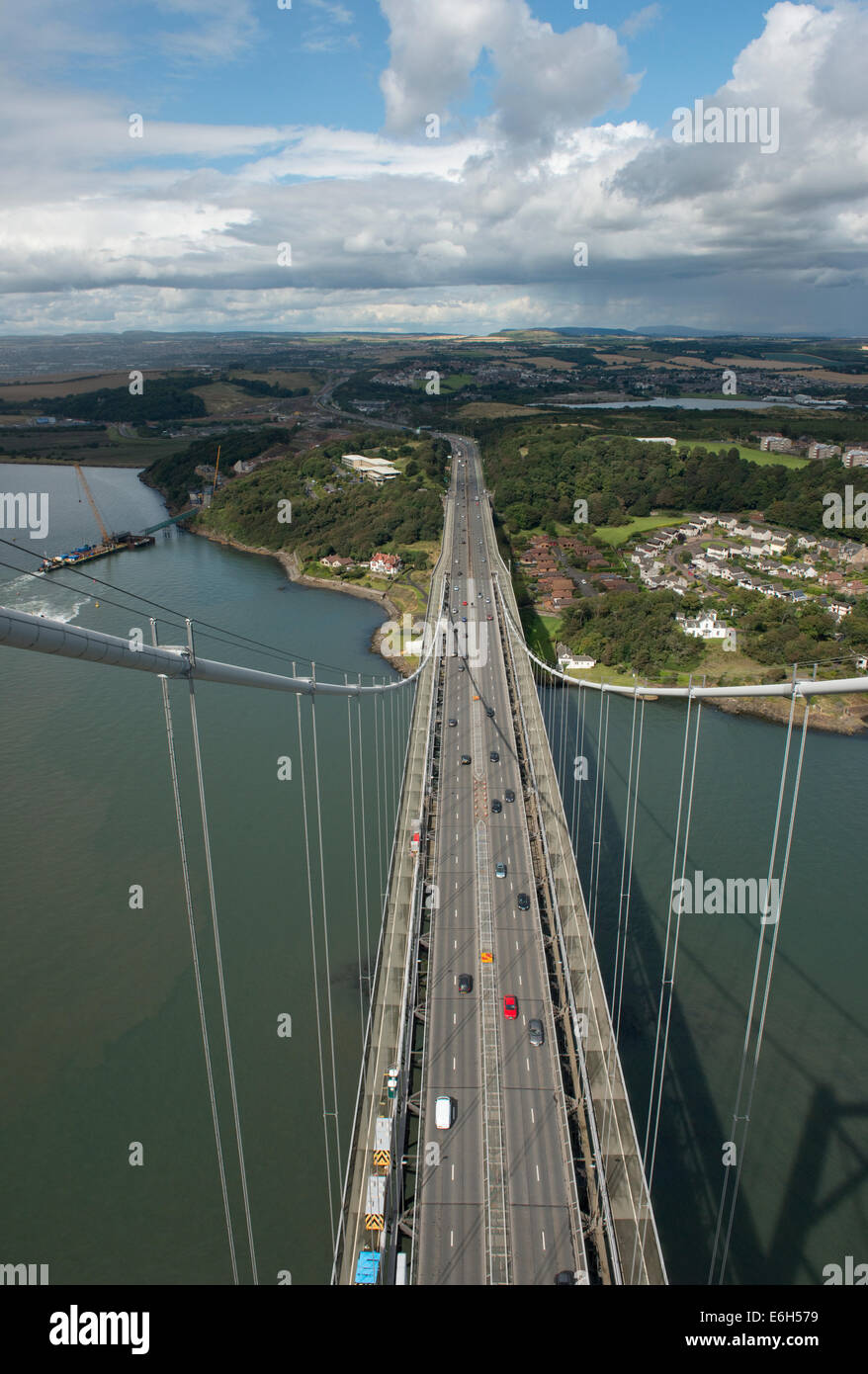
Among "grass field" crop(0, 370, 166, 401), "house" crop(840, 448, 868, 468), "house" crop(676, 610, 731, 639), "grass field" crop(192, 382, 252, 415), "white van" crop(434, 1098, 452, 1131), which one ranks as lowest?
"white van" crop(434, 1098, 452, 1131)

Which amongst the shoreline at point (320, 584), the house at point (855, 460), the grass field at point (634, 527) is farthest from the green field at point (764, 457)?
the shoreline at point (320, 584)

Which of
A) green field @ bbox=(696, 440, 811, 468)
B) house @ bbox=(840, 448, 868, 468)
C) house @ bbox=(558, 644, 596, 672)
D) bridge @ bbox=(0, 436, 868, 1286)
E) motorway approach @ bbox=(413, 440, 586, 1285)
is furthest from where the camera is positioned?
green field @ bbox=(696, 440, 811, 468)

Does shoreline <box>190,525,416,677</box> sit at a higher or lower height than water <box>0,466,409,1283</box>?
higher

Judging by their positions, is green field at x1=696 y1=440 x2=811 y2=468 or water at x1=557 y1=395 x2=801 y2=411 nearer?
green field at x1=696 y1=440 x2=811 y2=468

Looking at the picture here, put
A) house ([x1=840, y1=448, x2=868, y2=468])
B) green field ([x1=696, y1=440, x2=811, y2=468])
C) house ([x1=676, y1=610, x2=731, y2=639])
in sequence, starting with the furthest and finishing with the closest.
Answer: green field ([x1=696, y1=440, x2=811, y2=468])
house ([x1=840, y1=448, x2=868, y2=468])
house ([x1=676, y1=610, x2=731, y2=639])

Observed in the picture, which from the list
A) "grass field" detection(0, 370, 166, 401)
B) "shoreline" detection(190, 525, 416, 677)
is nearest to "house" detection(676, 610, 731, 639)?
"shoreline" detection(190, 525, 416, 677)

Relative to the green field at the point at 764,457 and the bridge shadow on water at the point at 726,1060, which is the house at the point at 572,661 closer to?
the bridge shadow on water at the point at 726,1060


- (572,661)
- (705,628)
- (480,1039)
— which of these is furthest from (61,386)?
(480,1039)

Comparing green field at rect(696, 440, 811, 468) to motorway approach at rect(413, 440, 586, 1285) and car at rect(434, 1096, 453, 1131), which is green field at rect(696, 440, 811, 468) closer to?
motorway approach at rect(413, 440, 586, 1285)
